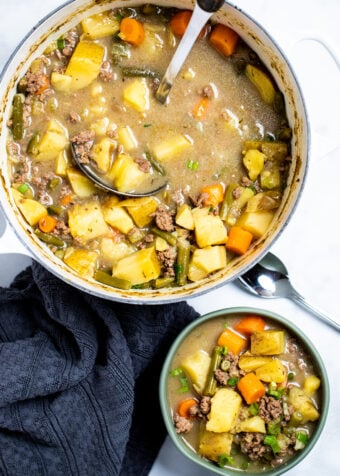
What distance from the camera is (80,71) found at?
3.01 meters

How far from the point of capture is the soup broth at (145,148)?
302 centimetres

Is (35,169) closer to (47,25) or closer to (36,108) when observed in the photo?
(36,108)

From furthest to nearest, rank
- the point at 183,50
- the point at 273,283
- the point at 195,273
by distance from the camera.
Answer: the point at 273,283 → the point at 195,273 → the point at 183,50

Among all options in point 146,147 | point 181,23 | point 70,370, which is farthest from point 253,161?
point 70,370

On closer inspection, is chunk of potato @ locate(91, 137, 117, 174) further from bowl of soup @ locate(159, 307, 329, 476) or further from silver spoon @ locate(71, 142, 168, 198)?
bowl of soup @ locate(159, 307, 329, 476)

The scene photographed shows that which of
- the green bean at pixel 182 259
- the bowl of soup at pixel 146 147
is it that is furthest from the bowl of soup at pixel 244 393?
the bowl of soup at pixel 146 147

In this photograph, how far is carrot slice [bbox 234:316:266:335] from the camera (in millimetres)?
3273

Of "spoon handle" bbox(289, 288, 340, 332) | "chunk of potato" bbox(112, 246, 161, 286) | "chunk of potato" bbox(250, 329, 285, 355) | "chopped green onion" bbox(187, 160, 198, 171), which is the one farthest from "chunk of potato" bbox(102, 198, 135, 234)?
"spoon handle" bbox(289, 288, 340, 332)

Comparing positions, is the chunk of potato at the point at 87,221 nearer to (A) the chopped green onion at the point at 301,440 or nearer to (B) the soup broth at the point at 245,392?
(B) the soup broth at the point at 245,392

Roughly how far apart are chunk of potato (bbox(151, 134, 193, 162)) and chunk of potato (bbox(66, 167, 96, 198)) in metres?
0.31

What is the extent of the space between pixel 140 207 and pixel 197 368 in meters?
0.82

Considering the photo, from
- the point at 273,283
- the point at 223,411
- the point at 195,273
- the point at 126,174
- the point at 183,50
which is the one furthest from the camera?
the point at 273,283

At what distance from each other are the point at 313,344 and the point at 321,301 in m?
0.21

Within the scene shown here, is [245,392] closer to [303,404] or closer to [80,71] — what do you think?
[303,404]
